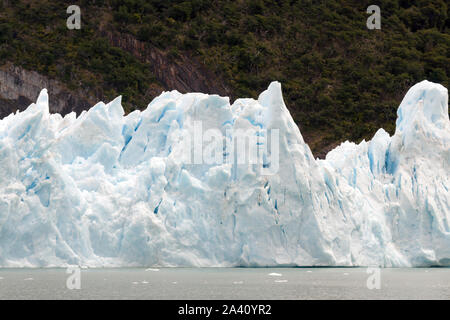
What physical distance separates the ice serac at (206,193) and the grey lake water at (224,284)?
52 cm

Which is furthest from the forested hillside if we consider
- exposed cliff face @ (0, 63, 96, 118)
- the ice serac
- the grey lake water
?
the grey lake water

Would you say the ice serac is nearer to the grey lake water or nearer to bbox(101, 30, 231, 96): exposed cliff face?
the grey lake water

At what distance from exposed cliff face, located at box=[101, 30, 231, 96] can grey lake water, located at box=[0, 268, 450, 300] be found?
25.0 metres

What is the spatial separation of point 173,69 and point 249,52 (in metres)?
4.32

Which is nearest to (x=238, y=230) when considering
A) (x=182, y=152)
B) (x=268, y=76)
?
(x=182, y=152)

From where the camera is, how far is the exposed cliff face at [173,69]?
43306 millimetres

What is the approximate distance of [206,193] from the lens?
18656 mm

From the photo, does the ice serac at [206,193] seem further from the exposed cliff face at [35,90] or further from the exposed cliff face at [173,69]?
the exposed cliff face at [173,69]

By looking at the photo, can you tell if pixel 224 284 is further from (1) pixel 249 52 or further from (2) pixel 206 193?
(1) pixel 249 52

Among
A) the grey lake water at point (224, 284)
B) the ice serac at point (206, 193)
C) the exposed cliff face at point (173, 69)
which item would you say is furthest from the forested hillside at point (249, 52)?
the grey lake water at point (224, 284)

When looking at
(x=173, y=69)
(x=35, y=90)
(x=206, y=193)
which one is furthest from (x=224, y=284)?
(x=173, y=69)

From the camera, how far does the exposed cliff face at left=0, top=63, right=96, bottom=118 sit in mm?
40250

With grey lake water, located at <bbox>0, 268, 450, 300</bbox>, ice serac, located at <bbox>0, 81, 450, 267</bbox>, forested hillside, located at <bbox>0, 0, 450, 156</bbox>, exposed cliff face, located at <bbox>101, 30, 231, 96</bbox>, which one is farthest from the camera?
exposed cliff face, located at <bbox>101, 30, 231, 96</bbox>

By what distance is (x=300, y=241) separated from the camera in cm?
1872
